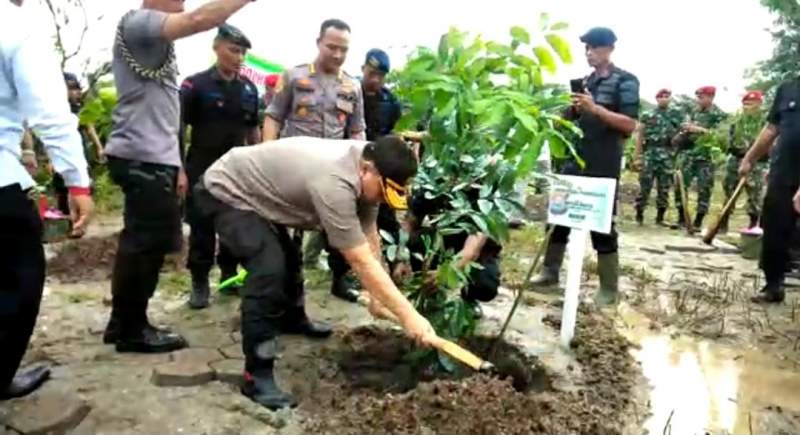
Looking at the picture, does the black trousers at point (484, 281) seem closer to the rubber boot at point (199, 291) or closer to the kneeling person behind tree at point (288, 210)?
the kneeling person behind tree at point (288, 210)

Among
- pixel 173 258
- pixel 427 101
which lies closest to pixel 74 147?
pixel 427 101

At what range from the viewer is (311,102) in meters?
4.28

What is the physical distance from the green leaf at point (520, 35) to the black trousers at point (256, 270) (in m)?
1.27

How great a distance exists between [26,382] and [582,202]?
8.47ft

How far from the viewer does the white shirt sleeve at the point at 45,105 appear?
94.3 inches

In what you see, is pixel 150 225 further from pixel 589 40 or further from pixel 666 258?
pixel 666 258

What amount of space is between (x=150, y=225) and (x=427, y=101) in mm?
1319

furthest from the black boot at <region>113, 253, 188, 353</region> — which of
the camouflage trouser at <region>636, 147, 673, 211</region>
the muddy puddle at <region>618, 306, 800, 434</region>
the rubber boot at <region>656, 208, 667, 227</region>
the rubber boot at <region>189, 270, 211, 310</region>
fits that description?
the rubber boot at <region>656, 208, 667, 227</region>

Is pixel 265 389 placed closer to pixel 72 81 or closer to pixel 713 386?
pixel 713 386

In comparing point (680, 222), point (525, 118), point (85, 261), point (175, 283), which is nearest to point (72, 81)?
point (85, 261)

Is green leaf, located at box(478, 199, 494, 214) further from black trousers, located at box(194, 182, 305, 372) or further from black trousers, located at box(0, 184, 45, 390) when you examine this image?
black trousers, located at box(0, 184, 45, 390)

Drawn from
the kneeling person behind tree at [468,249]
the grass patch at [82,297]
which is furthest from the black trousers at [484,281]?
the grass patch at [82,297]

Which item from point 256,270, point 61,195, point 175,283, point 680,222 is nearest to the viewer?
point 256,270

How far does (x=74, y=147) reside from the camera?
2.46 m
